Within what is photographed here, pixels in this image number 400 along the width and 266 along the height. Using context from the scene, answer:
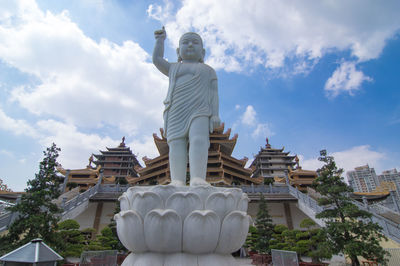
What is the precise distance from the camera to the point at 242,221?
2857 millimetres

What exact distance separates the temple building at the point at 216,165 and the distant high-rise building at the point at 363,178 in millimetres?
48529

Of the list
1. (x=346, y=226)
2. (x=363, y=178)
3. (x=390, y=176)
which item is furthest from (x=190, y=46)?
(x=363, y=178)

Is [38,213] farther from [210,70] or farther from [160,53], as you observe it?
[210,70]

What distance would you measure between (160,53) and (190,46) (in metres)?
0.58

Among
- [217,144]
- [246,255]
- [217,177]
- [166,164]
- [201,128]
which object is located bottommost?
[246,255]

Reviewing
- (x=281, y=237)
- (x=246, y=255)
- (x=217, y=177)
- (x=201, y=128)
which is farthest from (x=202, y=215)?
(x=217, y=177)

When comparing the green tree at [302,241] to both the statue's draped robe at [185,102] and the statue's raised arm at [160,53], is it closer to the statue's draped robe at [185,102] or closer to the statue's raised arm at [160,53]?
the statue's draped robe at [185,102]

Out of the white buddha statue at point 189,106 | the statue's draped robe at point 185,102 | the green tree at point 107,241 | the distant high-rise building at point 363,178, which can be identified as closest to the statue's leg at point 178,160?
the white buddha statue at point 189,106

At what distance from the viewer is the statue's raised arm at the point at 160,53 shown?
4312 millimetres

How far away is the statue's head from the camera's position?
4.40m

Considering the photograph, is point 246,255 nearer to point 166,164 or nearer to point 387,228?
point 387,228

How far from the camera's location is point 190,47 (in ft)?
14.4

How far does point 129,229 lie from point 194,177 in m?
1.18

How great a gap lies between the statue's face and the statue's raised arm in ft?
1.12
